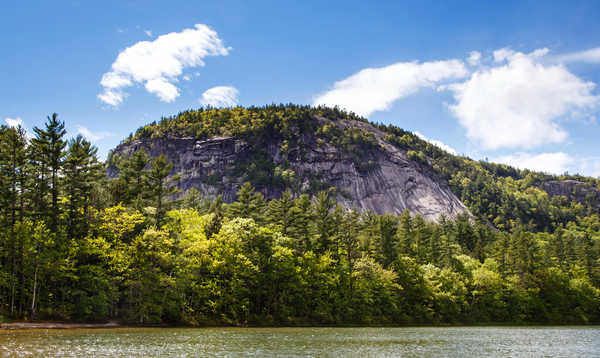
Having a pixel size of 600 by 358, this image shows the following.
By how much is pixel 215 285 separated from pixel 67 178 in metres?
20.9

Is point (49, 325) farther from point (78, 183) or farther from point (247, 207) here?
point (247, 207)

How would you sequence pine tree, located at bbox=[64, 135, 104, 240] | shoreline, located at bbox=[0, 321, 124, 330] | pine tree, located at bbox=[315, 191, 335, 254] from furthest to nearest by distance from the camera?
pine tree, located at bbox=[315, 191, 335, 254], pine tree, located at bbox=[64, 135, 104, 240], shoreline, located at bbox=[0, 321, 124, 330]

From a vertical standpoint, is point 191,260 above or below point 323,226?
below

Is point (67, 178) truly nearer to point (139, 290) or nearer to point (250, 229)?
point (139, 290)

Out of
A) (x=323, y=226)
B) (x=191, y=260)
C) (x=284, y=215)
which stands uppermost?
(x=284, y=215)

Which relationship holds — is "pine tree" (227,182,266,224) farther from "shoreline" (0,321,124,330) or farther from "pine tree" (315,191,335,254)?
"shoreline" (0,321,124,330)

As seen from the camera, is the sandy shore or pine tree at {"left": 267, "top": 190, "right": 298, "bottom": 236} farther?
pine tree at {"left": 267, "top": 190, "right": 298, "bottom": 236}

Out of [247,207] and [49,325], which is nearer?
[49,325]

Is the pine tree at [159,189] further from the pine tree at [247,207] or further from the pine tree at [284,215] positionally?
the pine tree at [284,215]

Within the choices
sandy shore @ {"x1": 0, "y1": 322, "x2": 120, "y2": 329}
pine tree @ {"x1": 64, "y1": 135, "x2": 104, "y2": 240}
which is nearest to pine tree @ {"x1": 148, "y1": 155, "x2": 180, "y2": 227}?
pine tree @ {"x1": 64, "y1": 135, "x2": 104, "y2": 240}

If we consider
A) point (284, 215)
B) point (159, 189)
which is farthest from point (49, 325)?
point (284, 215)

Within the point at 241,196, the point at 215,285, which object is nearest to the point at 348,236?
the point at 241,196

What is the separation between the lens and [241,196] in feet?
232

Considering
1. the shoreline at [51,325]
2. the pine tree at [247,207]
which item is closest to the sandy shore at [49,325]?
the shoreline at [51,325]
